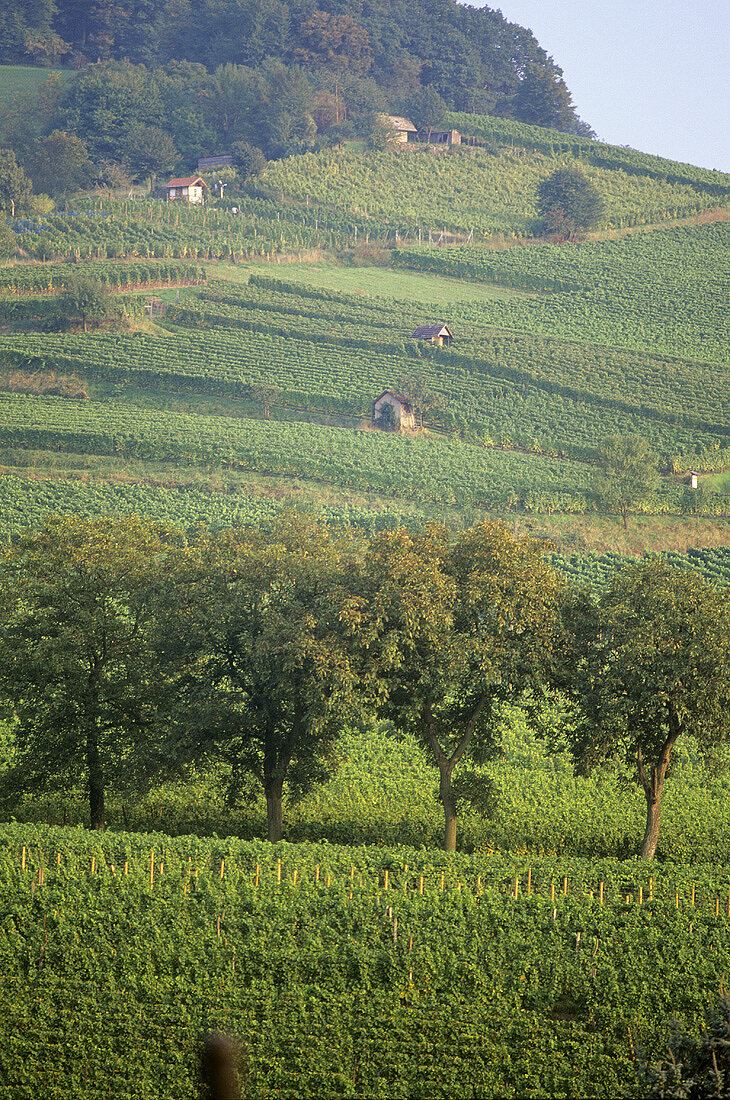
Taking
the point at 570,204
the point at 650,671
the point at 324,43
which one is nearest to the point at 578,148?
the point at 570,204

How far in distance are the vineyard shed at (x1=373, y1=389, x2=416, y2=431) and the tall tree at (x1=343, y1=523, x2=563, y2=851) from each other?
145 feet

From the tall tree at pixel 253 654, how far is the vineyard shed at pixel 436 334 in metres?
55.4

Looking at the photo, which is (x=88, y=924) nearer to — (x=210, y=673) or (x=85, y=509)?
(x=210, y=673)

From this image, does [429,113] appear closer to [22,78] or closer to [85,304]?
[22,78]

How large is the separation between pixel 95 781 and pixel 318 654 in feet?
23.1

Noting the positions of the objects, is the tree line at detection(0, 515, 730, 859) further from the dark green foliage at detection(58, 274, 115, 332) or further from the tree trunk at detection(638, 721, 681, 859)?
the dark green foliage at detection(58, 274, 115, 332)

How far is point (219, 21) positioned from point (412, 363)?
103 m

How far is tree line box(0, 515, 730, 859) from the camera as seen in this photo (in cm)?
2414

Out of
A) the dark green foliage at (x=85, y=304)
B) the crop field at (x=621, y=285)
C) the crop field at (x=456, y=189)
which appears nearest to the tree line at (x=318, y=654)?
the dark green foliage at (x=85, y=304)

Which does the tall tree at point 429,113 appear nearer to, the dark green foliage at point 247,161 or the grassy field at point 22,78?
the dark green foliage at point 247,161

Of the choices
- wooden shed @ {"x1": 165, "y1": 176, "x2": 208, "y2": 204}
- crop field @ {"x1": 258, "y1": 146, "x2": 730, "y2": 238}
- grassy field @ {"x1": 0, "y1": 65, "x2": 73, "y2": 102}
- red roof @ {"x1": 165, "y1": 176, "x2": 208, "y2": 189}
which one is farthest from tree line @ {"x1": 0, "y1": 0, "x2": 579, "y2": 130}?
wooden shed @ {"x1": 165, "y1": 176, "x2": 208, "y2": 204}

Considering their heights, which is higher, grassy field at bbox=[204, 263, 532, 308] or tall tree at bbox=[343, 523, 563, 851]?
grassy field at bbox=[204, 263, 532, 308]

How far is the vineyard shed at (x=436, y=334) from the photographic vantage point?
80.1m

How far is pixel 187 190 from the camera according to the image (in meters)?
109
